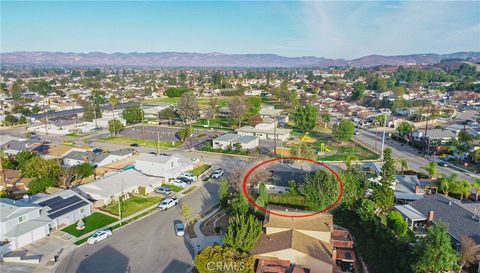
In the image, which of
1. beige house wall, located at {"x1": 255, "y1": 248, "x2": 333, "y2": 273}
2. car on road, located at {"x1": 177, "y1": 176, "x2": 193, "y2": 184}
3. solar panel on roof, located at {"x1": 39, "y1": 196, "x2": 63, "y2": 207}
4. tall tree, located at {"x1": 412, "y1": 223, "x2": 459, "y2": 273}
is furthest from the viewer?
car on road, located at {"x1": 177, "y1": 176, "x2": 193, "y2": 184}

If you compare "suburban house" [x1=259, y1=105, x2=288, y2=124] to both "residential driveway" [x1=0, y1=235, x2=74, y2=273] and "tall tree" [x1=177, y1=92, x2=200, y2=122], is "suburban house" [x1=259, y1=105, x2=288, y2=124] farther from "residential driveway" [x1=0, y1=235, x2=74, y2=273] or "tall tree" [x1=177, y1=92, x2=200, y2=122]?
"residential driveway" [x1=0, y1=235, x2=74, y2=273]

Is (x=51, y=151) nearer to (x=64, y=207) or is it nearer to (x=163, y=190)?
(x=163, y=190)

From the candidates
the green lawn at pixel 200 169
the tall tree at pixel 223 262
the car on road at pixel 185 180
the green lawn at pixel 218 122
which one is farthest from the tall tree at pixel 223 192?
the green lawn at pixel 218 122

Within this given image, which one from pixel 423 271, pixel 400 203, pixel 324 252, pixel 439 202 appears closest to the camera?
pixel 423 271

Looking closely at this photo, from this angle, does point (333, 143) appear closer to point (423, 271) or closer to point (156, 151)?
point (156, 151)

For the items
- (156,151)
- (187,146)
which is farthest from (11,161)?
(187,146)

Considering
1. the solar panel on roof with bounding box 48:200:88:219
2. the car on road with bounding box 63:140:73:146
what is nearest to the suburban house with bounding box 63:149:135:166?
the car on road with bounding box 63:140:73:146

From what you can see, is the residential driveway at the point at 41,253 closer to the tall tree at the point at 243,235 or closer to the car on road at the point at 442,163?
the tall tree at the point at 243,235
